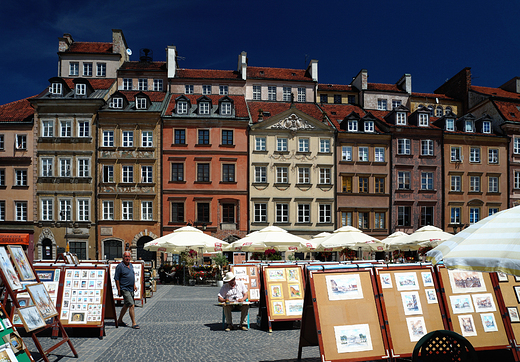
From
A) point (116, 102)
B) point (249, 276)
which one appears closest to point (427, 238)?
point (249, 276)

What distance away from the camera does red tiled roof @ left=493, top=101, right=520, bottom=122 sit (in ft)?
135

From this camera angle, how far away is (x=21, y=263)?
8.03 metres

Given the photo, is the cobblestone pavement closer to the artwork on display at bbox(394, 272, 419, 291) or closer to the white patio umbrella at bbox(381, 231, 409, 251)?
the artwork on display at bbox(394, 272, 419, 291)

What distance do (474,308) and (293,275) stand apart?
4947 mm

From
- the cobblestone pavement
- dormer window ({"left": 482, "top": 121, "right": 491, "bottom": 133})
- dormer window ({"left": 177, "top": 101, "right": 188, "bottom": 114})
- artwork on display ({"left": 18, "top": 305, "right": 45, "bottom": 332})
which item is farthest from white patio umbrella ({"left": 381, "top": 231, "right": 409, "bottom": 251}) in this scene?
dormer window ({"left": 482, "top": 121, "right": 491, "bottom": 133})

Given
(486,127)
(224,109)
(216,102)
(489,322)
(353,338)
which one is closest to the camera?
(353,338)

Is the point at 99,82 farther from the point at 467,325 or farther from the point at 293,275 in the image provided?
the point at 467,325

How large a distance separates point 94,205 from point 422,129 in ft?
89.6

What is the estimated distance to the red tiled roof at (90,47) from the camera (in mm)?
43188

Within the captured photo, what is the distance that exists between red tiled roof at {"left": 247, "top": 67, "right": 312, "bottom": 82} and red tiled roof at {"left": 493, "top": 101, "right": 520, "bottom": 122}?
55.8 ft

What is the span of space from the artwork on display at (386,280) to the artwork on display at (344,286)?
41 cm

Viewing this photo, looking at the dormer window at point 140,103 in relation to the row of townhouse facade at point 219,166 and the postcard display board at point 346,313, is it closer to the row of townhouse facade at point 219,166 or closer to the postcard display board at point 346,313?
the row of townhouse facade at point 219,166

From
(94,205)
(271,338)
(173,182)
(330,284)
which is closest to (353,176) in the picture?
(173,182)

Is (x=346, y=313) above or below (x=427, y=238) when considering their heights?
above
